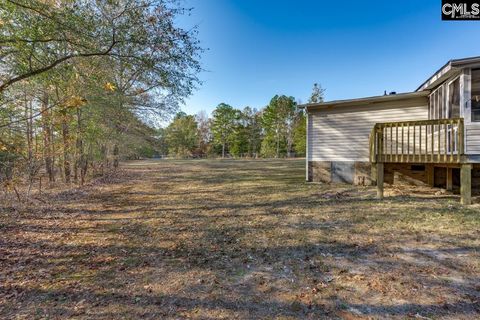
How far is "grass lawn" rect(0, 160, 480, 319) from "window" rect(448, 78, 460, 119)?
7.23 feet

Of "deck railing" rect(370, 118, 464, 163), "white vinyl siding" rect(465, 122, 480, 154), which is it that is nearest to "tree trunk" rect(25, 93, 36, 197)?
"deck railing" rect(370, 118, 464, 163)

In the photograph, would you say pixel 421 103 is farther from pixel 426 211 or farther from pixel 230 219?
pixel 230 219

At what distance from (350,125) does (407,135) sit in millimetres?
2073

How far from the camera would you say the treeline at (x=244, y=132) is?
34.7 meters

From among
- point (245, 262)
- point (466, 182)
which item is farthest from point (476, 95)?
point (245, 262)

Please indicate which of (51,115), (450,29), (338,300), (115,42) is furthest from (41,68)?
(450,29)

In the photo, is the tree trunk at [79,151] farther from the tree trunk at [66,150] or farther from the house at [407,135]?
the house at [407,135]

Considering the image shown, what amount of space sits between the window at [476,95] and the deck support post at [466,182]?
1207 mm

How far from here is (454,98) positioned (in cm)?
621

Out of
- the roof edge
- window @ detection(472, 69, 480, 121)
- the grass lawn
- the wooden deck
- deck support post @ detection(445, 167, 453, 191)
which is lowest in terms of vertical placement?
the grass lawn

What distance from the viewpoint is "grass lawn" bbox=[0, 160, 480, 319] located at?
218 cm

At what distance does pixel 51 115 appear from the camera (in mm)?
6836

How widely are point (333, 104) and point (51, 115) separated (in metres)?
9.06

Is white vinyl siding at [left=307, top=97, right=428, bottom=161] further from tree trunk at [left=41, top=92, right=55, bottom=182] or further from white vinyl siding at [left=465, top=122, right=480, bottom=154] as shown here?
tree trunk at [left=41, top=92, right=55, bottom=182]
